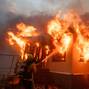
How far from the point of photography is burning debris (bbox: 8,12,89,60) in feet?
31.3

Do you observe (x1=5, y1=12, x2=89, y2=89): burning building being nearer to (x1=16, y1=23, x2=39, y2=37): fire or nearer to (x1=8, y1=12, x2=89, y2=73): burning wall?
(x1=8, y1=12, x2=89, y2=73): burning wall

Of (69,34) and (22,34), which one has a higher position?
(22,34)

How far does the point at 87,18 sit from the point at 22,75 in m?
4.60

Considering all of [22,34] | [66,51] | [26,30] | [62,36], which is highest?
[26,30]

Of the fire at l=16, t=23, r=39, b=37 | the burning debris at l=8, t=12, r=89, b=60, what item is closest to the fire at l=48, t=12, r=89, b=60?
the burning debris at l=8, t=12, r=89, b=60

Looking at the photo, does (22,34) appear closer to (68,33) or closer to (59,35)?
(59,35)

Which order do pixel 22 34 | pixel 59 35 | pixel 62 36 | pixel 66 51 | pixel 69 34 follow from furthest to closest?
pixel 22 34
pixel 59 35
pixel 62 36
pixel 66 51
pixel 69 34

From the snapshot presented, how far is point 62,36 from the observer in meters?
9.91

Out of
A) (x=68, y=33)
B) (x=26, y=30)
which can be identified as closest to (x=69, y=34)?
(x=68, y=33)

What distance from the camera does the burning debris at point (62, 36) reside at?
31.3 feet

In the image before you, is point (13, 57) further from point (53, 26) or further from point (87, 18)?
point (87, 18)

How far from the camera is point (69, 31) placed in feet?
31.3

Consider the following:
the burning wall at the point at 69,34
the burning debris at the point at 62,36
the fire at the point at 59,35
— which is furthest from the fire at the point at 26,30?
the fire at the point at 59,35

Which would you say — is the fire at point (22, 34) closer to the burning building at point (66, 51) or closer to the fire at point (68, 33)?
the burning building at point (66, 51)
